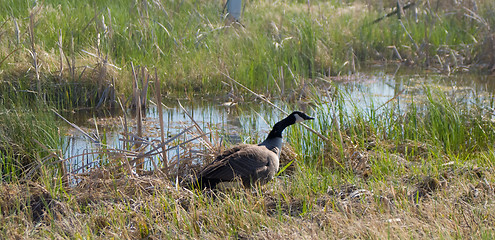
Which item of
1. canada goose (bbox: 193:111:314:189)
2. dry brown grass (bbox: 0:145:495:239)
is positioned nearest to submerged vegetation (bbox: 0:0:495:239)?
dry brown grass (bbox: 0:145:495:239)

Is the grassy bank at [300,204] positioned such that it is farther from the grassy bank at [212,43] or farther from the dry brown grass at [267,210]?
the grassy bank at [212,43]

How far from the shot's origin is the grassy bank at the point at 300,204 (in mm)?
3758

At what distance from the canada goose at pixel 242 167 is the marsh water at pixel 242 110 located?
753mm

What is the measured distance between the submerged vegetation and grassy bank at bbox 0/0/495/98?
0.04m

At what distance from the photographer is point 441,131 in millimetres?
6066

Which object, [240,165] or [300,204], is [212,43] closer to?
[240,165]

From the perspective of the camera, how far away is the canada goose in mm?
4746

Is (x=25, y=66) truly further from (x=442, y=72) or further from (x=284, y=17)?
(x=442, y=72)

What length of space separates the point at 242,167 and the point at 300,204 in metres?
0.64

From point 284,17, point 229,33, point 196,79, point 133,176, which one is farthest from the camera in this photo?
point 284,17

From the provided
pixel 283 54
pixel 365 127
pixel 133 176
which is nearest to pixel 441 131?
pixel 365 127

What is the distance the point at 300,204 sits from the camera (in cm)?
448

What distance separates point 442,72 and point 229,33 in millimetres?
4133

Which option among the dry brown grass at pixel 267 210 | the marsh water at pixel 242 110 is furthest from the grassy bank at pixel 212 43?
the dry brown grass at pixel 267 210
